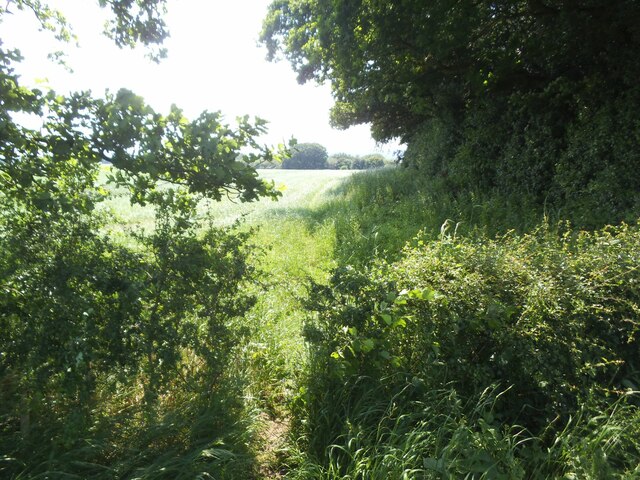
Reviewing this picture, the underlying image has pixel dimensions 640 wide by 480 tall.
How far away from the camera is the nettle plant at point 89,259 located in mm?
2324

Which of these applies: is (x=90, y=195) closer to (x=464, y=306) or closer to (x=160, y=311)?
(x=160, y=311)

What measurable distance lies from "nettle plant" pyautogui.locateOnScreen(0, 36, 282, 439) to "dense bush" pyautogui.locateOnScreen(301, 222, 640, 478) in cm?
100

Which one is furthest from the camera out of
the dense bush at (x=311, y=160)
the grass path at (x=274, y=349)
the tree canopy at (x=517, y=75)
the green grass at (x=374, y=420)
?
the dense bush at (x=311, y=160)

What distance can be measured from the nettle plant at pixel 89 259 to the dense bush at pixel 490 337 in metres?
1.00

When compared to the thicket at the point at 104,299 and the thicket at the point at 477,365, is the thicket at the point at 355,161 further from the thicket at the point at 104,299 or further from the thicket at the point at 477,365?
the thicket at the point at 104,299

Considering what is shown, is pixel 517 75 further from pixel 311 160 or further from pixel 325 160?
pixel 325 160

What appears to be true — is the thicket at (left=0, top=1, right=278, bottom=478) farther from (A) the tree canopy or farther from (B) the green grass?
(A) the tree canopy

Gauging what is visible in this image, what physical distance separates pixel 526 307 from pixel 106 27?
5.42m

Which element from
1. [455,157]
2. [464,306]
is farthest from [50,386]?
[455,157]

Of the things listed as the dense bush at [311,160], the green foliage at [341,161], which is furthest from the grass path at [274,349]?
the dense bush at [311,160]

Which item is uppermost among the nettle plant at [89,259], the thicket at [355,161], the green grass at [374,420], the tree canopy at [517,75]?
the thicket at [355,161]

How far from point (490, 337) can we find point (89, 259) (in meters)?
3.10

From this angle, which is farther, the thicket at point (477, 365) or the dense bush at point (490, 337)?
the dense bush at point (490, 337)

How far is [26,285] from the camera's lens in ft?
8.05
